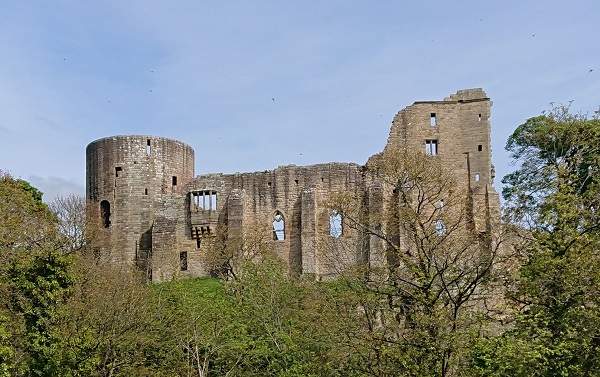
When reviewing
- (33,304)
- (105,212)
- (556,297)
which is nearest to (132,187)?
(105,212)

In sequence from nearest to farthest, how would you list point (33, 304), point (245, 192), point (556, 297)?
point (556, 297)
point (33, 304)
point (245, 192)

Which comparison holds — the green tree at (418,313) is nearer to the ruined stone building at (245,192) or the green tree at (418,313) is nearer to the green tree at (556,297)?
the green tree at (556,297)

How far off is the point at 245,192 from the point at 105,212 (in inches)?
343

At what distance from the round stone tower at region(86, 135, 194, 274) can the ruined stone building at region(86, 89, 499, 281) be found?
0.06 meters

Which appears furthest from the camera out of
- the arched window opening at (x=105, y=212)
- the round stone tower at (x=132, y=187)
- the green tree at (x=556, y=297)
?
the arched window opening at (x=105, y=212)

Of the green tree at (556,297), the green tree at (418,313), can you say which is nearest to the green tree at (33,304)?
the green tree at (418,313)

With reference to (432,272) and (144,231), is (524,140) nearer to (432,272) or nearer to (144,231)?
(144,231)

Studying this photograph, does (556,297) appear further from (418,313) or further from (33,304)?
(33,304)

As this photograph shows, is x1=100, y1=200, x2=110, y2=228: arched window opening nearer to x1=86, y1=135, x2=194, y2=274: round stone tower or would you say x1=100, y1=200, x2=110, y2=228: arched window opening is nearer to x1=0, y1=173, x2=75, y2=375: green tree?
x1=86, y1=135, x2=194, y2=274: round stone tower

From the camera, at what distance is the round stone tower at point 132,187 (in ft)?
149

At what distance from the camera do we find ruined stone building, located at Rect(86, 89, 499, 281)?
42.6 metres

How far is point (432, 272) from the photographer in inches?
728

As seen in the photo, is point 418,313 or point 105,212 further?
point 105,212

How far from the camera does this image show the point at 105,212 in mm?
46625
